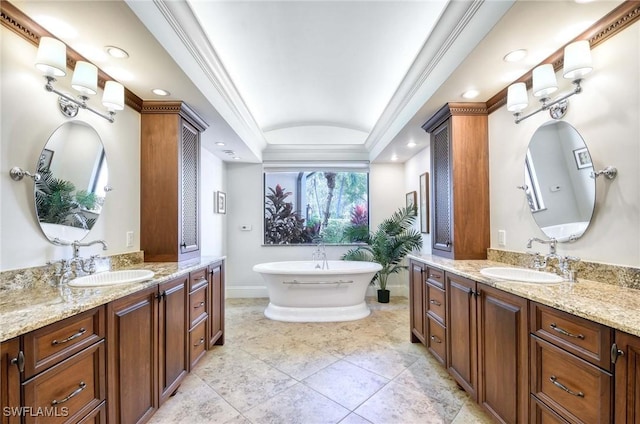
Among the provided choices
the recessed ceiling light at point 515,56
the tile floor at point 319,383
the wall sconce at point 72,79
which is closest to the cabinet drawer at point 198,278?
the tile floor at point 319,383

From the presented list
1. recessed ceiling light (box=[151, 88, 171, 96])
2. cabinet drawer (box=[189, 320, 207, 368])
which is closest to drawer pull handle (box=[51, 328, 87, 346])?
cabinet drawer (box=[189, 320, 207, 368])

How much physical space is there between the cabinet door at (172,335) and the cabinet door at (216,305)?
1.59 feet

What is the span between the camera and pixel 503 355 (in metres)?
1.63

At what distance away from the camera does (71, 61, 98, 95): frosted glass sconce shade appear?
1.70 m

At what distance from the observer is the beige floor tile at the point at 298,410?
6.03 ft

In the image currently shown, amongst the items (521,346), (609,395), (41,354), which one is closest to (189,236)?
(41,354)

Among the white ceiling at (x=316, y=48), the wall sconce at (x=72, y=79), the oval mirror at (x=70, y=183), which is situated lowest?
the oval mirror at (x=70, y=183)

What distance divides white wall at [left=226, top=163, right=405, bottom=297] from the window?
0.50ft

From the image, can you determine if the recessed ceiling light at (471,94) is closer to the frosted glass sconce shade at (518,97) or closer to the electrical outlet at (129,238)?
the frosted glass sconce shade at (518,97)

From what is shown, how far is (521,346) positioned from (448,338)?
0.85 metres

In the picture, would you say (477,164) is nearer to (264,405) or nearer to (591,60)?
(591,60)

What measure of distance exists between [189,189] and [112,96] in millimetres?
1066

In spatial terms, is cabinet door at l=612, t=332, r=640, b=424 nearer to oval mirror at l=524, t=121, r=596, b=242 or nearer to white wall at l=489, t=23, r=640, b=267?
white wall at l=489, t=23, r=640, b=267

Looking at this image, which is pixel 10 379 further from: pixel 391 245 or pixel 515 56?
pixel 391 245
